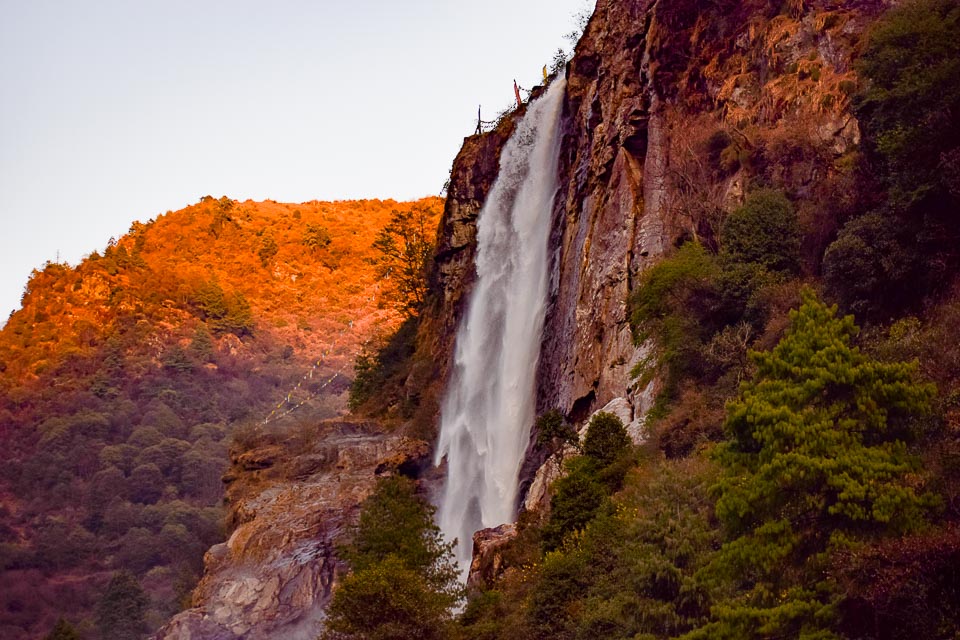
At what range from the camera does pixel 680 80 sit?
3406 cm

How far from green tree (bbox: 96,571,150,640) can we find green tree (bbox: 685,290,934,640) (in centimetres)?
5342

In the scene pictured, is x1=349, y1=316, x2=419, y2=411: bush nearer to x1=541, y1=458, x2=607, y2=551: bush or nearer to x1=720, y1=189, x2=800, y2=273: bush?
x1=541, y1=458, x2=607, y2=551: bush

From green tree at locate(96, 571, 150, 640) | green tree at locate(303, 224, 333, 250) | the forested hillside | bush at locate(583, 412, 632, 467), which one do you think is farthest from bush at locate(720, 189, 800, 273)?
green tree at locate(303, 224, 333, 250)

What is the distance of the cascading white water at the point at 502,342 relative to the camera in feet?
130

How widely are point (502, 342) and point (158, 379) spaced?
244 ft

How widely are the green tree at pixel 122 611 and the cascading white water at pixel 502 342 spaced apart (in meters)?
26.9

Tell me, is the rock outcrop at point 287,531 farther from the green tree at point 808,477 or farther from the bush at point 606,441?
the green tree at point 808,477

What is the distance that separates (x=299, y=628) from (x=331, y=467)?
11.1 metres

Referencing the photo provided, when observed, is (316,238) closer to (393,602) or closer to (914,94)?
(393,602)

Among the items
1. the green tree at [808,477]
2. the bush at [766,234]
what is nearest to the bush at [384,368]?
the bush at [766,234]

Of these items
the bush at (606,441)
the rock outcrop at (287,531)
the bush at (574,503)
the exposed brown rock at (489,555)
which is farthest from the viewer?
the rock outcrop at (287,531)

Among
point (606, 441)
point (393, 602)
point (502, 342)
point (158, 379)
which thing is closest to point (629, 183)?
point (606, 441)

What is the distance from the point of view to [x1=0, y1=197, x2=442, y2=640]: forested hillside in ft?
261

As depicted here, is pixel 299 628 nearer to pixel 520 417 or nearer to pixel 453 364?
pixel 520 417
